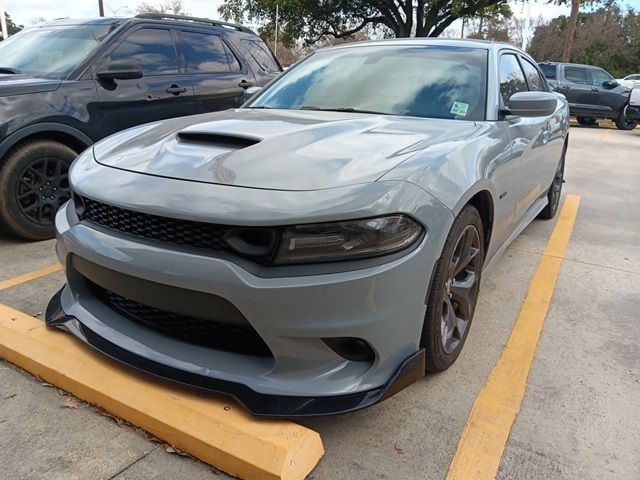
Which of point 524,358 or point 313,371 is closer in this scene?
point 313,371

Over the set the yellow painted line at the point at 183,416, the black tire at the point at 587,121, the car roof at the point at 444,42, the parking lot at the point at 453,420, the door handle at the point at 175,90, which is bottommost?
the black tire at the point at 587,121

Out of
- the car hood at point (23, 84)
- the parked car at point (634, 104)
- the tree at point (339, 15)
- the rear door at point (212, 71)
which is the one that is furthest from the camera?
the tree at point (339, 15)

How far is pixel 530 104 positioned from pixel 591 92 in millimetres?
15803

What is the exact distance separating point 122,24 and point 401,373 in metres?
4.52

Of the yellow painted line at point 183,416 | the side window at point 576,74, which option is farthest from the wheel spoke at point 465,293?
the side window at point 576,74

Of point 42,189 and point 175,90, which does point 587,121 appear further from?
point 42,189

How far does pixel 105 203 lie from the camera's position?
2.10 metres

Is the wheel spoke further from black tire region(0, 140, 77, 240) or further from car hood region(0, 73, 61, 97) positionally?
car hood region(0, 73, 61, 97)

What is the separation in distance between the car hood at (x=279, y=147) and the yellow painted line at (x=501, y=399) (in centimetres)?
114

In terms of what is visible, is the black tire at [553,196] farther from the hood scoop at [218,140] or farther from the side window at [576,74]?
the side window at [576,74]

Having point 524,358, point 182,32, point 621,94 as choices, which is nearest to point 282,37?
point 621,94

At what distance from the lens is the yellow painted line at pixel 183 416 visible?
72.2 inches

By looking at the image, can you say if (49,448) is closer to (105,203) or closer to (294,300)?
(105,203)

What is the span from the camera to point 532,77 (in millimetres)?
4504
